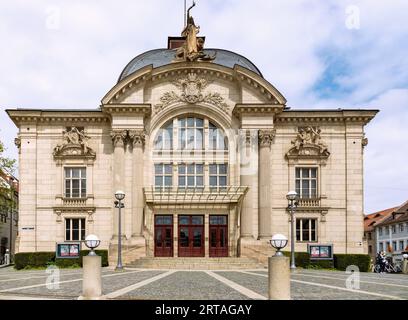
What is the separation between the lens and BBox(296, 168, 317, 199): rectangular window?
35688 millimetres

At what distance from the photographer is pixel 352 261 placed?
3341 cm

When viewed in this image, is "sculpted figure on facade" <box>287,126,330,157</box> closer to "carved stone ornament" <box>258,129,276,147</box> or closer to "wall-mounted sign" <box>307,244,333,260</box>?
"carved stone ornament" <box>258,129,276,147</box>

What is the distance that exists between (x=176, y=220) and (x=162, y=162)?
419 centimetres

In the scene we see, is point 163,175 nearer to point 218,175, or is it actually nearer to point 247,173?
point 218,175

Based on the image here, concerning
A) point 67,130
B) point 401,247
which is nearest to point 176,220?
point 67,130

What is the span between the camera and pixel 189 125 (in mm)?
35812

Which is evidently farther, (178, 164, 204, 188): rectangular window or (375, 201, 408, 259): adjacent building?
(375, 201, 408, 259): adjacent building

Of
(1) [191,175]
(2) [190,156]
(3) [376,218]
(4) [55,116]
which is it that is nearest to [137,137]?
(2) [190,156]

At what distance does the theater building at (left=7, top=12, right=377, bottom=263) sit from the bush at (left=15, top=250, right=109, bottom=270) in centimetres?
145

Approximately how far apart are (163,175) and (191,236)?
15.4ft

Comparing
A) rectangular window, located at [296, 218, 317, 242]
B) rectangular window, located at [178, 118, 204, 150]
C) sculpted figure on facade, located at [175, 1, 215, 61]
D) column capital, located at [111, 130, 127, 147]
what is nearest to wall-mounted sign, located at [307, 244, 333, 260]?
rectangular window, located at [296, 218, 317, 242]

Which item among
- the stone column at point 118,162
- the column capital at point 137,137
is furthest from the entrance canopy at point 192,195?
the column capital at point 137,137
